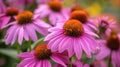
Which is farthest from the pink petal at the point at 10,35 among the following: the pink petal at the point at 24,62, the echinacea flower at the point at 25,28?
the pink petal at the point at 24,62

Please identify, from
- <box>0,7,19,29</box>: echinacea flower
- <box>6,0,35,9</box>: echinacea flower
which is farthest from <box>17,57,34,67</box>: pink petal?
<box>6,0,35,9</box>: echinacea flower

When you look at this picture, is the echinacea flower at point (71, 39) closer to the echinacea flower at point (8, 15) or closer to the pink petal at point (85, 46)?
the pink petal at point (85, 46)

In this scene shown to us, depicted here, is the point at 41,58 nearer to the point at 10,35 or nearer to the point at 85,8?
the point at 10,35

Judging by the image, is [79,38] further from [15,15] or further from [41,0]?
[41,0]

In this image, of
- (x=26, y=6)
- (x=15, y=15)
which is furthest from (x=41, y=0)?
(x=15, y=15)

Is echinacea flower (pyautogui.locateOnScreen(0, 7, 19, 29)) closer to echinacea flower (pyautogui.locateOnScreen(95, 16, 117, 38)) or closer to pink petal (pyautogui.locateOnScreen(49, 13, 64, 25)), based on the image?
pink petal (pyautogui.locateOnScreen(49, 13, 64, 25))

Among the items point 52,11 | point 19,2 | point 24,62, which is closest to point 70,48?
point 24,62
